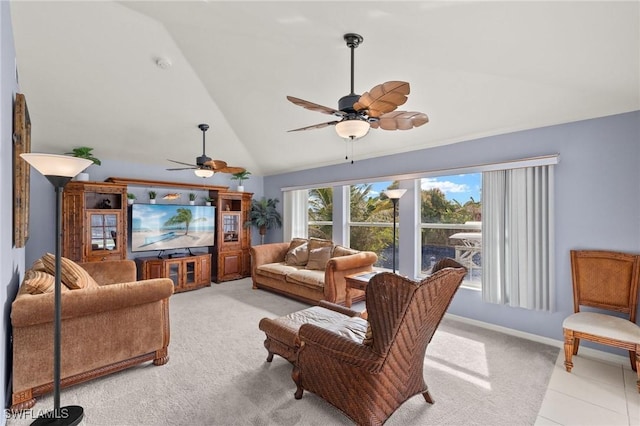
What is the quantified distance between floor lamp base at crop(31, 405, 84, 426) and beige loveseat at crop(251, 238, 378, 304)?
2765 mm

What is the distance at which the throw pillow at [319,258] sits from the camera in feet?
15.9

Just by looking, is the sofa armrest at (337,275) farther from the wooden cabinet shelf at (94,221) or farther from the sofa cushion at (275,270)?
the wooden cabinet shelf at (94,221)

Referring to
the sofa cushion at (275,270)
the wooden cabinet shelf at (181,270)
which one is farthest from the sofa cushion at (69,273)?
the sofa cushion at (275,270)

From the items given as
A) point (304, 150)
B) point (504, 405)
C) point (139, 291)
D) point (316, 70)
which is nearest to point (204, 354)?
point (139, 291)

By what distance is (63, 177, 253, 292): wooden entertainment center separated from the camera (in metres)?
4.43

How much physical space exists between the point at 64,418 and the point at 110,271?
2103 millimetres

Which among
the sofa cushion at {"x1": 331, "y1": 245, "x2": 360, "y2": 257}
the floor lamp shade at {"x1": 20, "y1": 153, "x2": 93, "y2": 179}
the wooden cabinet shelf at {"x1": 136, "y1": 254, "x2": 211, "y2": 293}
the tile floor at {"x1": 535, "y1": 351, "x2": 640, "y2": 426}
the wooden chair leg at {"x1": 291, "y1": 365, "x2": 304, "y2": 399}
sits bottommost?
the tile floor at {"x1": 535, "y1": 351, "x2": 640, "y2": 426}

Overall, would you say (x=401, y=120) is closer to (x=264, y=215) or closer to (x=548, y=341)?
(x=548, y=341)

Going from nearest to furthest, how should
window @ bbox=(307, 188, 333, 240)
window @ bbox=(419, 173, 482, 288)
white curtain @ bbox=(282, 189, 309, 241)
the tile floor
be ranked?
the tile floor → window @ bbox=(419, 173, 482, 288) → window @ bbox=(307, 188, 333, 240) → white curtain @ bbox=(282, 189, 309, 241)

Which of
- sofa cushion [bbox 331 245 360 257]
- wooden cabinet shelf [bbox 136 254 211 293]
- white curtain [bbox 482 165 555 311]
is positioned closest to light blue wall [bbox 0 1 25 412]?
wooden cabinet shelf [bbox 136 254 211 293]

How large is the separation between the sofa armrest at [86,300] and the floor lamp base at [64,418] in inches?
24.7

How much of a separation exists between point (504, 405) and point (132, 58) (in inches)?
192

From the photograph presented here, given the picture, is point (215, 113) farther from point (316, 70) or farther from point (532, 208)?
point (532, 208)

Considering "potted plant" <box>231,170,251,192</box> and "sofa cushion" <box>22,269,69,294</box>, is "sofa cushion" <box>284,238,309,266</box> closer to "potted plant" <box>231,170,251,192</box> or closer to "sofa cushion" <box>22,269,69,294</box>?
"potted plant" <box>231,170,251,192</box>
